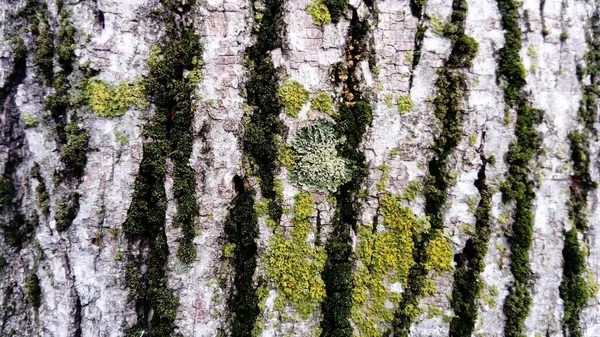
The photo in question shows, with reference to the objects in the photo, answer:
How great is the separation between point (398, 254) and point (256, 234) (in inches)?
24.2

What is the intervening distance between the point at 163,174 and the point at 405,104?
106 cm

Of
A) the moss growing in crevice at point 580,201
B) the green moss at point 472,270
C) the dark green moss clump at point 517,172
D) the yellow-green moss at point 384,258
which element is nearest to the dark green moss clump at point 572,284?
the moss growing in crevice at point 580,201

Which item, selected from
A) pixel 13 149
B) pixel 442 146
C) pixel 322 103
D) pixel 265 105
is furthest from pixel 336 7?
pixel 13 149

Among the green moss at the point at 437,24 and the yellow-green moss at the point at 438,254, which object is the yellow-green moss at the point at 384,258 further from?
the green moss at the point at 437,24

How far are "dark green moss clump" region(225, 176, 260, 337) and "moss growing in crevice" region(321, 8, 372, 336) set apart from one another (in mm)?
307

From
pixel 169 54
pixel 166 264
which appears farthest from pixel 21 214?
pixel 169 54

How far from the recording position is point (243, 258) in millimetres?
1750

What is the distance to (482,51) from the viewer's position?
5.81ft

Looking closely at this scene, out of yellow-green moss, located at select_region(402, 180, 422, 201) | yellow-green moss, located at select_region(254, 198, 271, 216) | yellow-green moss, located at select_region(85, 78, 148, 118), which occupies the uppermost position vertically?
yellow-green moss, located at select_region(85, 78, 148, 118)

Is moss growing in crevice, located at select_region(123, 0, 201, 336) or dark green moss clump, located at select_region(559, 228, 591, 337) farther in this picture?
dark green moss clump, located at select_region(559, 228, 591, 337)

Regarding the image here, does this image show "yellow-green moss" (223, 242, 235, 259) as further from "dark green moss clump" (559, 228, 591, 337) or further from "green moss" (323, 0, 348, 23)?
"dark green moss clump" (559, 228, 591, 337)

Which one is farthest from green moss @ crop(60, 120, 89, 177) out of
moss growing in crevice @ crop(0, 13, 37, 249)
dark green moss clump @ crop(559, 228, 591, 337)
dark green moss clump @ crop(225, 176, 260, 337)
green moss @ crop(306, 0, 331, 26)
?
dark green moss clump @ crop(559, 228, 591, 337)

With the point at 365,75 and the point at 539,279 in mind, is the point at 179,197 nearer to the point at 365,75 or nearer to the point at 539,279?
the point at 365,75

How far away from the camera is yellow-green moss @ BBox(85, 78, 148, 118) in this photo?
1677 millimetres
